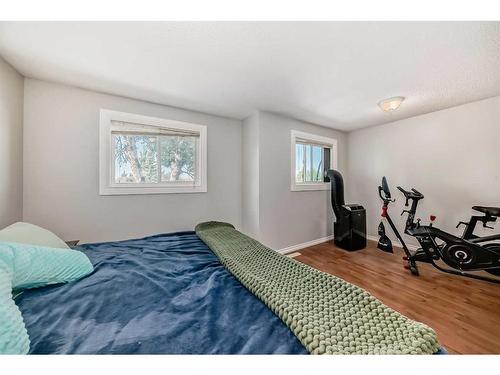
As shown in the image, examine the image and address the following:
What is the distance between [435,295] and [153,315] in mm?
2502

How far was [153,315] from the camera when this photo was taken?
761 mm

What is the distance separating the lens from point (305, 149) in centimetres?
357

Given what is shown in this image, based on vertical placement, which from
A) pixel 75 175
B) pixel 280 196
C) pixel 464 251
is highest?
pixel 75 175

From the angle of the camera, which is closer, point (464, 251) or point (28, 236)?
point (28, 236)

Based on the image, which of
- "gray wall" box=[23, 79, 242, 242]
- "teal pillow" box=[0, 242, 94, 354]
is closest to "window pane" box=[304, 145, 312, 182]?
"gray wall" box=[23, 79, 242, 242]

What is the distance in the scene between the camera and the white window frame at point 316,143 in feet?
10.5

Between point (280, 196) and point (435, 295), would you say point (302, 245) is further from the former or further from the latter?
point (435, 295)

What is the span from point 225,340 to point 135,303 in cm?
46

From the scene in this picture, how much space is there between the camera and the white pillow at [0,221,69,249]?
1103 millimetres

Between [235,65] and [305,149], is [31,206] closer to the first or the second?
[235,65]

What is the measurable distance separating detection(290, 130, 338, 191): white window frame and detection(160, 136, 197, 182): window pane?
5.15ft

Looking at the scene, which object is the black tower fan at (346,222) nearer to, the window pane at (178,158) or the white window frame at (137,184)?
the white window frame at (137,184)

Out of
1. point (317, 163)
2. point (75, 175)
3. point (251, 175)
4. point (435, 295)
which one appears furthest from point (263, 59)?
point (435, 295)

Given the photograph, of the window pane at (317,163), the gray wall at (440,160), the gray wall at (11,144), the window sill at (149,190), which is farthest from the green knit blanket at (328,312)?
the gray wall at (440,160)
